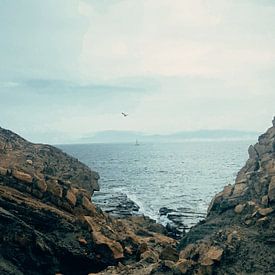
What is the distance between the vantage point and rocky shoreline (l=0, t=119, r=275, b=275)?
90.0ft

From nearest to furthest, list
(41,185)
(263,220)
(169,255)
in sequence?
(169,255)
(263,220)
(41,185)

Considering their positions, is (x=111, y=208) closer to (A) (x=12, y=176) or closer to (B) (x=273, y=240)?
(A) (x=12, y=176)

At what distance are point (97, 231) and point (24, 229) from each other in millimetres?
5927

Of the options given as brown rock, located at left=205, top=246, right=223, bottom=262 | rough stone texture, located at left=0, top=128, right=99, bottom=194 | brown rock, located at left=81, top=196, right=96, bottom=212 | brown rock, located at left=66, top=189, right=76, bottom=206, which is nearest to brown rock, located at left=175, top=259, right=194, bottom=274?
brown rock, located at left=205, top=246, right=223, bottom=262

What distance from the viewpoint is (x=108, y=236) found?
34.9 m

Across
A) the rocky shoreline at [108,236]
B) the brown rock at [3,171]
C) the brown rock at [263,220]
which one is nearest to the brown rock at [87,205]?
the rocky shoreline at [108,236]

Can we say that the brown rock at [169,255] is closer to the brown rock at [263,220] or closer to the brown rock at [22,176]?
the brown rock at [263,220]

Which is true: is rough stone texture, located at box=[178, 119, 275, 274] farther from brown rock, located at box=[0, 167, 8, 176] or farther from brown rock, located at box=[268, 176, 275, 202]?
brown rock, located at box=[0, 167, 8, 176]

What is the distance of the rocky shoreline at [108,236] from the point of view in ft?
90.0

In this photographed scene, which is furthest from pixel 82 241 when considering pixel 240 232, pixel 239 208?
A: pixel 239 208

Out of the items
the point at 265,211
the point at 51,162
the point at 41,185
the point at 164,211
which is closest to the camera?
the point at 265,211

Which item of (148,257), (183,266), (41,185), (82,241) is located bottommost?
(148,257)

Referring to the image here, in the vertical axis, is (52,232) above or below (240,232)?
below

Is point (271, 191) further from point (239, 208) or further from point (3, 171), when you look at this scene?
point (3, 171)
